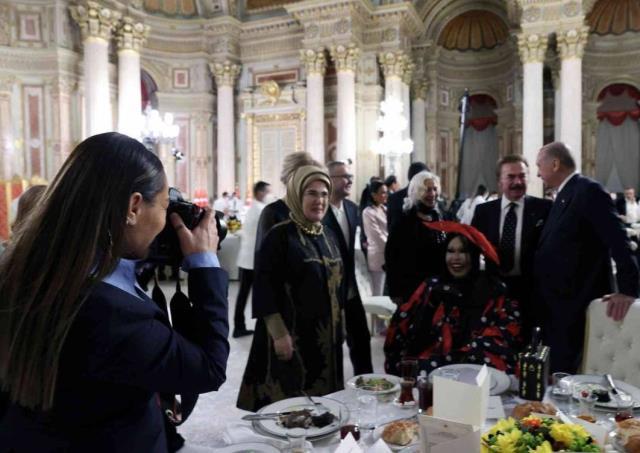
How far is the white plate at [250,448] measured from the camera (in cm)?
147

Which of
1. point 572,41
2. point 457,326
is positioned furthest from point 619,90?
point 457,326

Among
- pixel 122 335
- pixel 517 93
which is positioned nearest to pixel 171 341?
pixel 122 335

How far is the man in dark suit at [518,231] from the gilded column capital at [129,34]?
9.99 meters

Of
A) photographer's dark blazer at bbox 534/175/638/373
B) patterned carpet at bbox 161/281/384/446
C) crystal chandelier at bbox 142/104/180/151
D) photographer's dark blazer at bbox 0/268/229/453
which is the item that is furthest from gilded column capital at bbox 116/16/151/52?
photographer's dark blazer at bbox 0/268/229/453

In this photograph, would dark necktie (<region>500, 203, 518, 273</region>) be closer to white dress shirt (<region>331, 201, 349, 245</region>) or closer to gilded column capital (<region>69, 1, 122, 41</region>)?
white dress shirt (<region>331, 201, 349, 245</region>)

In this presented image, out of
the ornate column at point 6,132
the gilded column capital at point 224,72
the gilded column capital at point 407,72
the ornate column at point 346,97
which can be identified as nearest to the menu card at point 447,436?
the ornate column at point 346,97

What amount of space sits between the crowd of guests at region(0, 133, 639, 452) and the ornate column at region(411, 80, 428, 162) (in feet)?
28.3

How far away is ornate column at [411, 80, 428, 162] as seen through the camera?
14219mm

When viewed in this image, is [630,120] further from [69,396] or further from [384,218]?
[69,396]

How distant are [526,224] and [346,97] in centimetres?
884

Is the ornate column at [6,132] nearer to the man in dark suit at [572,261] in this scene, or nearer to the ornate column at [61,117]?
the ornate column at [61,117]

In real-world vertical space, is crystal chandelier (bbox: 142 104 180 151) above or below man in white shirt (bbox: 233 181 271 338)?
above

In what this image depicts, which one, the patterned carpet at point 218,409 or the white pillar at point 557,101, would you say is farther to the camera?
the white pillar at point 557,101

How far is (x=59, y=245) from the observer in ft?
3.25
